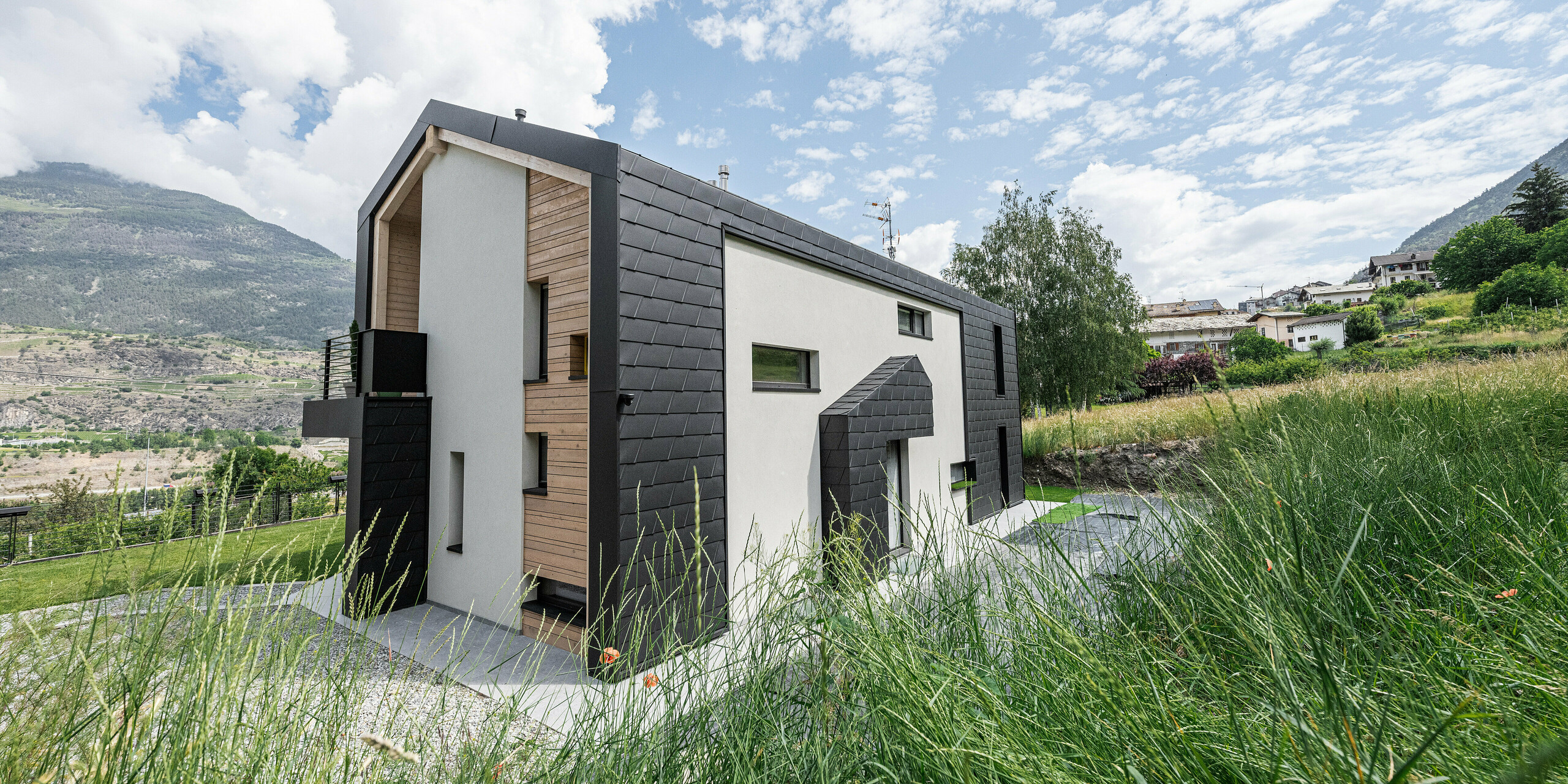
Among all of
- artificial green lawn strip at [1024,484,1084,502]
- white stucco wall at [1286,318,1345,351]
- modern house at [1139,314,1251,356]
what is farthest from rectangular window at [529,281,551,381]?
white stucco wall at [1286,318,1345,351]

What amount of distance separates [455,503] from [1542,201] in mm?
61059

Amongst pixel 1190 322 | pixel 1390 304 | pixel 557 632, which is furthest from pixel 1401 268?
pixel 557 632

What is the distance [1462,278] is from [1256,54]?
159 ft

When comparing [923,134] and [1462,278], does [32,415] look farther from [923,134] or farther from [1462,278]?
[1462,278]

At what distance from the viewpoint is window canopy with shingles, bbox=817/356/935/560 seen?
274 inches

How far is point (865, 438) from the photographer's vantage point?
23.9 feet

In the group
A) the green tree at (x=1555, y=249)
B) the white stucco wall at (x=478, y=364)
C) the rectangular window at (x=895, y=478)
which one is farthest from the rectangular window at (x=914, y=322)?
the green tree at (x=1555, y=249)

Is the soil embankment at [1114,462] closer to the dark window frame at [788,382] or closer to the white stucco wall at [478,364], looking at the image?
the dark window frame at [788,382]

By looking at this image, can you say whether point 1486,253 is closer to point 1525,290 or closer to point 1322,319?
point 1322,319

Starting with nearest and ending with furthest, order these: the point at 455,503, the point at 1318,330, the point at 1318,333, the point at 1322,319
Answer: the point at 455,503, the point at 1322,319, the point at 1318,333, the point at 1318,330

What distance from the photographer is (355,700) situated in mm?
1318

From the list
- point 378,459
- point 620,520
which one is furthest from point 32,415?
point 620,520

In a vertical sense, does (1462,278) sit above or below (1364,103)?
above

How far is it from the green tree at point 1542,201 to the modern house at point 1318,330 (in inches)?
508
